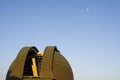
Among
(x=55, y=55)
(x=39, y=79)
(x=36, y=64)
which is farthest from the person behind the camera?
(x=36, y=64)

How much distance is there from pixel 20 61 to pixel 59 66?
3.88m

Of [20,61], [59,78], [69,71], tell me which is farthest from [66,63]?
[20,61]

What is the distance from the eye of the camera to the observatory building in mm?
29081

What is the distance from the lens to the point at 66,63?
107 feet

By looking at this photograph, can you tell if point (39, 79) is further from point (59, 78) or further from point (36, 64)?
point (36, 64)

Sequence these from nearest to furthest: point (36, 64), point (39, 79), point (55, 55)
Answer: point (39, 79), point (55, 55), point (36, 64)

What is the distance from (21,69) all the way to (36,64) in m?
4.14

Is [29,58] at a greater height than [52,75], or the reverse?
[29,58]

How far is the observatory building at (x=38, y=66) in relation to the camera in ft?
95.4

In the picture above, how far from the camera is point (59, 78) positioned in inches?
1176

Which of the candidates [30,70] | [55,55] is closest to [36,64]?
[30,70]

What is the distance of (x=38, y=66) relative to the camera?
33.4 meters

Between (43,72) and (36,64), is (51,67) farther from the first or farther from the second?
(36,64)

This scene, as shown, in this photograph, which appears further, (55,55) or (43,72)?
(55,55)
